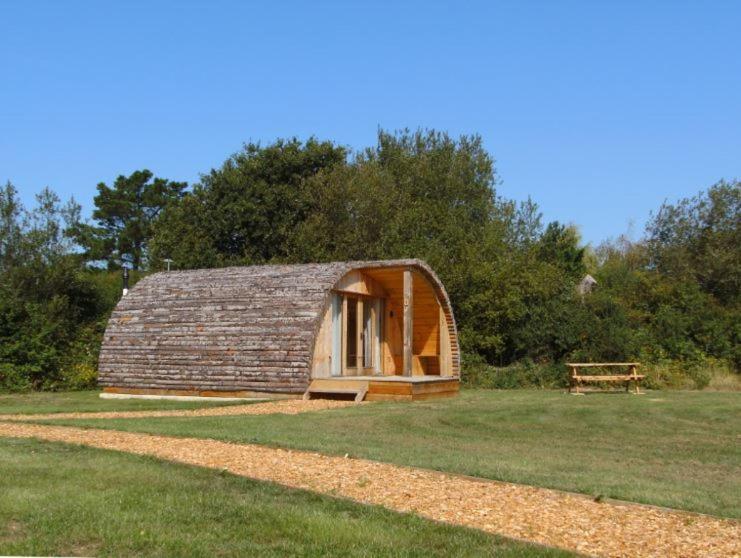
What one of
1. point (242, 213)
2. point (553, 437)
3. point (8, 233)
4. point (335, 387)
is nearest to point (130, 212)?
point (242, 213)

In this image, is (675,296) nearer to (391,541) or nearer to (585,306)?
(585,306)

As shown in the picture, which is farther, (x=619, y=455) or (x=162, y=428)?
(x=162, y=428)

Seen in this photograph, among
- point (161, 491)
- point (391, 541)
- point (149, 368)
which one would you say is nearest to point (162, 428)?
point (161, 491)

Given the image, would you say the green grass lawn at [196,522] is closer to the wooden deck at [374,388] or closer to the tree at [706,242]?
the wooden deck at [374,388]

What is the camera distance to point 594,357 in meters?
21.6

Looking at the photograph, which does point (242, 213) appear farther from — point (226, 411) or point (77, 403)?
point (226, 411)

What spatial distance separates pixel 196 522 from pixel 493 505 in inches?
94.8

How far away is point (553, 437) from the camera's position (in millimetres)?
11578

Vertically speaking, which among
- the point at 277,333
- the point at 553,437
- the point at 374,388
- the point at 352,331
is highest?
the point at 352,331

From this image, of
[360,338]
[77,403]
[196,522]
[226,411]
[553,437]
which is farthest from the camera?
[360,338]

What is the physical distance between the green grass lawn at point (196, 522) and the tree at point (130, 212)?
1688 inches

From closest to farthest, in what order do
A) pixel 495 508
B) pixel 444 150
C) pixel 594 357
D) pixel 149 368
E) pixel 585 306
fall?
pixel 495 508
pixel 149 368
pixel 594 357
pixel 585 306
pixel 444 150

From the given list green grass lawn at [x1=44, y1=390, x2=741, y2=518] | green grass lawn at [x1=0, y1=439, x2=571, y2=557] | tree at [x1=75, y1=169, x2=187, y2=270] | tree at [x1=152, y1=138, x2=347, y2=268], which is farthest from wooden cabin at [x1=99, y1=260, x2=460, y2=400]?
tree at [x1=75, y1=169, x2=187, y2=270]

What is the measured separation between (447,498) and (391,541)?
4.62 ft
